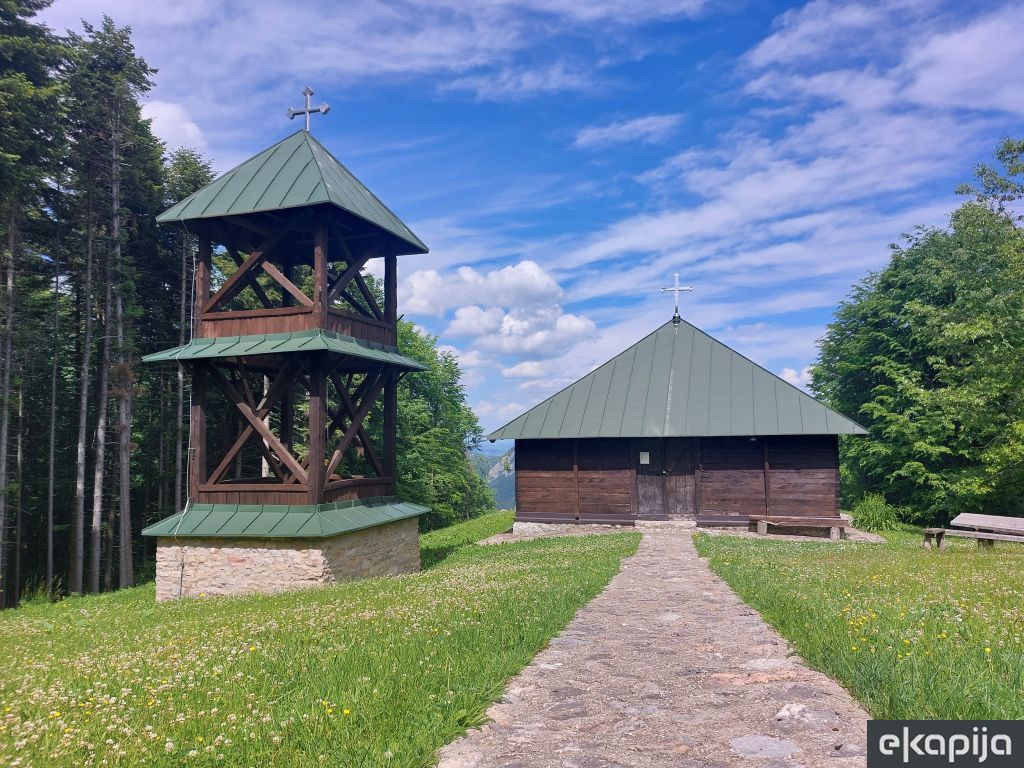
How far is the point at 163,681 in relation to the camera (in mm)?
5523

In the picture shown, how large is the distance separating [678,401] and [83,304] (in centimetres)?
2457

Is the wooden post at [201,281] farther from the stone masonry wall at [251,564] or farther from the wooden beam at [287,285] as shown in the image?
the stone masonry wall at [251,564]

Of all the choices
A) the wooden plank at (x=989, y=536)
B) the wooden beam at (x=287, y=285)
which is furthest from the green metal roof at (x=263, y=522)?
the wooden plank at (x=989, y=536)

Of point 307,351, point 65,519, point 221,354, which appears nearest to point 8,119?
point 221,354

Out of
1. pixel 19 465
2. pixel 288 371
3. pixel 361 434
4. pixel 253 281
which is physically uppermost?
pixel 253 281

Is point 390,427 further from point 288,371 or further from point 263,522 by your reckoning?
point 263,522

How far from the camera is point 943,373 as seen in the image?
2909 centimetres

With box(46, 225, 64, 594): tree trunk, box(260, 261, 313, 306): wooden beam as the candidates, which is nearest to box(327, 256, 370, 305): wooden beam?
box(260, 261, 313, 306): wooden beam

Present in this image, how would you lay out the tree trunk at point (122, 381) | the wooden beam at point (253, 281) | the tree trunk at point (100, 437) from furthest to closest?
1. the tree trunk at point (122, 381)
2. the tree trunk at point (100, 437)
3. the wooden beam at point (253, 281)

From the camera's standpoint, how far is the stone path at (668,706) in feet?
13.7

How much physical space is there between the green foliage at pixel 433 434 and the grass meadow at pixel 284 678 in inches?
969

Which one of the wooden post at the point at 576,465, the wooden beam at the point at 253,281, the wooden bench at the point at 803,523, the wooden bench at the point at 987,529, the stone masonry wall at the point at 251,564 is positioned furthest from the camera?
the wooden post at the point at 576,465

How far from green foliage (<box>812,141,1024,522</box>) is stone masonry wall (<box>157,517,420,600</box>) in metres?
24.8

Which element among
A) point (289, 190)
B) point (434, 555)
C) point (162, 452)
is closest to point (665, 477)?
point (434, 555)
